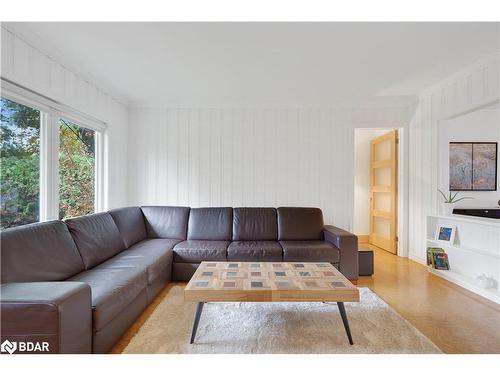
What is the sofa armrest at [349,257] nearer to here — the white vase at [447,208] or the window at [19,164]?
the white vase at [447,208]

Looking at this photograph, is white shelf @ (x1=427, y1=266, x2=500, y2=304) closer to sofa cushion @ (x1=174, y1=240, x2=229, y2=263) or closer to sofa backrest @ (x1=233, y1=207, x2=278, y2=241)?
sofa backrest @ (x1=233, y1=207, x2=278, y2=241)

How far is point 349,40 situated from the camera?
7.50 feet

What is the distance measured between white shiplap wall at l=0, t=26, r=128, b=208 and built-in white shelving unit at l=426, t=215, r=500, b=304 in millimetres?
4518

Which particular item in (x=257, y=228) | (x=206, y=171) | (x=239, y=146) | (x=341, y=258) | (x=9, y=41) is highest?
(x=9, y=41)

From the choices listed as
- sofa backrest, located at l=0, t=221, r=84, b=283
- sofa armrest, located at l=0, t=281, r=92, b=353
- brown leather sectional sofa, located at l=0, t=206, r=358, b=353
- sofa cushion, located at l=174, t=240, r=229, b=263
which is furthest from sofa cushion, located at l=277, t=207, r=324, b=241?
sofa armrest, located at l=0, t=281, r=92, b=353

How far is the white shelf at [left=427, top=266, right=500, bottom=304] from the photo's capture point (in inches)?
101

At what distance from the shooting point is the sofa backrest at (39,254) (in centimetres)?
168

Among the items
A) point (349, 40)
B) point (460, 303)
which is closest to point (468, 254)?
point (460, 303)

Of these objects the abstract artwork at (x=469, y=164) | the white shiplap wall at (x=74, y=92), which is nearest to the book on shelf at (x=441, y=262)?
the abstract artwork at (x=469, y=164)

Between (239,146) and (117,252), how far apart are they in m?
2.22

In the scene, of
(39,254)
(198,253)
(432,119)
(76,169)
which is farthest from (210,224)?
(432,119)

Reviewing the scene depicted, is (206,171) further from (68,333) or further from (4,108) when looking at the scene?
(68,333)

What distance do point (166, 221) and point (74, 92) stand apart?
1915 millimetres
